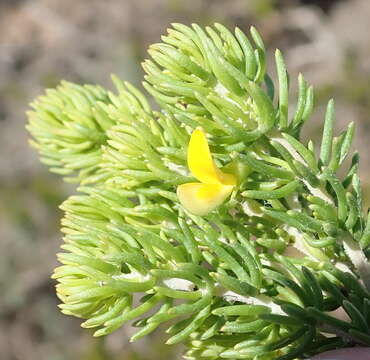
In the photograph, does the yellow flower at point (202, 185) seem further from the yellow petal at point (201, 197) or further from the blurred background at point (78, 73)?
the blurred background at point (78, 73)

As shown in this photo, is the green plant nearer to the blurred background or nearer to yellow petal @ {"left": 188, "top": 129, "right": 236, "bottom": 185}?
yellow petal @ {"left": 188, "top": 129, "right": 236, "bottom": 185}

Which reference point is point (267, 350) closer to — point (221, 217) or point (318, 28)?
point (221, 217)

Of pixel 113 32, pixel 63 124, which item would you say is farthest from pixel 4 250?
pixel 63 124

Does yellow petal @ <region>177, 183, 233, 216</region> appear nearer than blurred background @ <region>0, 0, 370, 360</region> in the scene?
Yes

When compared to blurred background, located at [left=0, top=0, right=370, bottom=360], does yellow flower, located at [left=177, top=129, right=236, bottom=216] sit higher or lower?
lower

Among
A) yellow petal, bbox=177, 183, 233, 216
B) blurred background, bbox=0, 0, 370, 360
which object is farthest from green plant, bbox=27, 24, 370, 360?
blurred background, bbox=0, 0, 370, 360

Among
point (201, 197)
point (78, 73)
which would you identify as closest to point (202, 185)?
point (201, 197)

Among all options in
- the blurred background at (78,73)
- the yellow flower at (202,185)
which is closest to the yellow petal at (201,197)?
the yellow flower at (202,185)

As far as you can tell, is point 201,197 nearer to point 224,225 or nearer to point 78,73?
point 224,225
